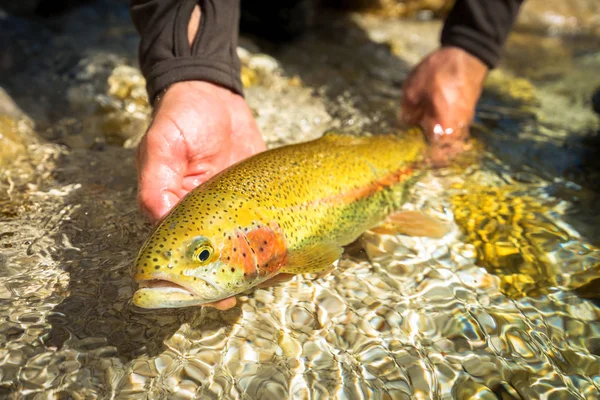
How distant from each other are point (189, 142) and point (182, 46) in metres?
0.85

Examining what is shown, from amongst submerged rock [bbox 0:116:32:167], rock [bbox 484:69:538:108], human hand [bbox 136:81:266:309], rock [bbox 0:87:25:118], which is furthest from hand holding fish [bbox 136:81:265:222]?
rock [bbox 484:69:538:108]

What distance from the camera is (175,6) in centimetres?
337

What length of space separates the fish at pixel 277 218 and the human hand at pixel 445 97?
2.07 feet

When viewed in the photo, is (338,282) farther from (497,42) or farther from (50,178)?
(497,42)

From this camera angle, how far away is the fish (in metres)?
2.13

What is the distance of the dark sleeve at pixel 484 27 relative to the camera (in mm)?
4410

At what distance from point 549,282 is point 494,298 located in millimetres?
441

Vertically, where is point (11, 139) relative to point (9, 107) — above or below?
below

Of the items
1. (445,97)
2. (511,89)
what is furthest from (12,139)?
(511,89)

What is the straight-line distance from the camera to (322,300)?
108 inches

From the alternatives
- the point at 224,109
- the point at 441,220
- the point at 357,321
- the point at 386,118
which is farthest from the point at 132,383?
the point at 386,118

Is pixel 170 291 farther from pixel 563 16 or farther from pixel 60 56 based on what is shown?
pixel 563 16

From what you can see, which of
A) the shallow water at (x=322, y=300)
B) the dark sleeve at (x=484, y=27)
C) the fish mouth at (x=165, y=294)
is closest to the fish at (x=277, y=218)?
the fish mouth at (x=165, y=294)

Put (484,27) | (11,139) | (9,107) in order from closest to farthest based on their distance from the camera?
(11,139)
(9,107)
(484,27)
